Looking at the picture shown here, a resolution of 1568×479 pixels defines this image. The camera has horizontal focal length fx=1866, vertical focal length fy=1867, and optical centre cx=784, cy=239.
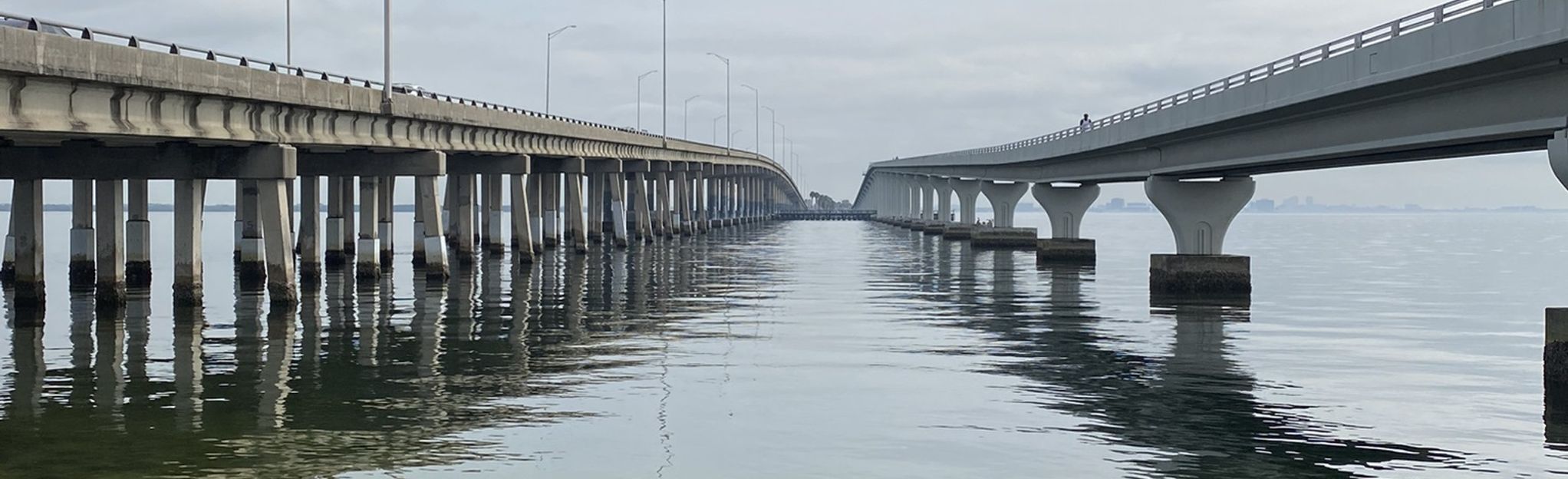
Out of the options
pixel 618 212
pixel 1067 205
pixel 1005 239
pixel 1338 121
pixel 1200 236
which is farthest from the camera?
pixel 1005 239

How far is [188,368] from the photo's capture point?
101 feet

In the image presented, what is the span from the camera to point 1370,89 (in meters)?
36.0

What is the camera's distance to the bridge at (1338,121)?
97.4 ft

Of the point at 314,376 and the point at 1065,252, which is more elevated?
the point at 1065,252

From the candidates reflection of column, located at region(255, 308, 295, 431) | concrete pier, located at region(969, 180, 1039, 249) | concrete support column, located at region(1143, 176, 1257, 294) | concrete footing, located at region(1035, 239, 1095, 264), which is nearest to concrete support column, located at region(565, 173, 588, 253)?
concrete footing, located at region(1035, 239, 1095, 264)

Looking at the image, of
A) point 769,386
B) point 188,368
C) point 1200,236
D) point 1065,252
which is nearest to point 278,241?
point 188,368

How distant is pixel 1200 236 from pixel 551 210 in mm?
42051

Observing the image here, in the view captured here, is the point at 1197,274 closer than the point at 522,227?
Yes

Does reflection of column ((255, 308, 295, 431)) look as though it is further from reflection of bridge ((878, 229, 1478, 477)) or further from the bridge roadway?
reflection of bridge ((878, 229, 1478, 477))

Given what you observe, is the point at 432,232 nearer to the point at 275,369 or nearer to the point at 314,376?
the point at 275,369

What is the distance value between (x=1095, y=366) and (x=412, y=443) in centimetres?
1443

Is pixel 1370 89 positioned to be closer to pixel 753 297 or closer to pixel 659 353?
pixel 659 353

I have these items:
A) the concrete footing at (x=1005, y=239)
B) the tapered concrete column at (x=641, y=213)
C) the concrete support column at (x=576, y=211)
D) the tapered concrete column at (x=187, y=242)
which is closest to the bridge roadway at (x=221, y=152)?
the tapered concrete column at (x=187, y=242)

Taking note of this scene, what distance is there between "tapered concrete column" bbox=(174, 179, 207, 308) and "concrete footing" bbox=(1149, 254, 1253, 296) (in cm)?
2815
